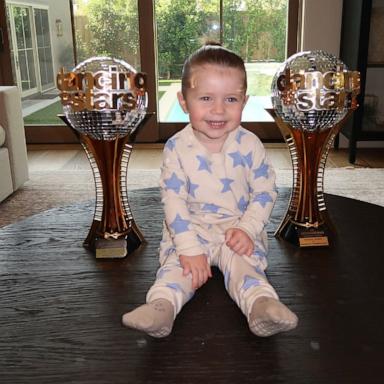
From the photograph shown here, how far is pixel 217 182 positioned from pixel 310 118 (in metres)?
0.22

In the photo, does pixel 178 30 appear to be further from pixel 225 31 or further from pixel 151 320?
pixel 151 320

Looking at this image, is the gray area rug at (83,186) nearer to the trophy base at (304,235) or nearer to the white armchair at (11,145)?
the white armchair at (11,145)

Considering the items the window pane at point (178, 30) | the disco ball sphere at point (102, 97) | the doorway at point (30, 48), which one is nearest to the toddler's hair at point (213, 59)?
the disco ball sphere at point (102, 97)

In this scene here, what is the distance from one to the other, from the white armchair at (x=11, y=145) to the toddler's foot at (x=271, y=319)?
1.87 meters

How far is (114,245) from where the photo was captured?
0.95 m

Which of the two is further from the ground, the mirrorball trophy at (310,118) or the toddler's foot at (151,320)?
the mirrorball trophy at (310,118)

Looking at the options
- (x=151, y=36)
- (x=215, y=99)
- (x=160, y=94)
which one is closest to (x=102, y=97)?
(x=215, y=99)

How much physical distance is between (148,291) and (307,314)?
248mm

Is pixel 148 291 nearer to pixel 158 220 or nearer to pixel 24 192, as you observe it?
pixel 158 220

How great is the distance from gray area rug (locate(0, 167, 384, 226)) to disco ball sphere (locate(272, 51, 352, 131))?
4.65ft

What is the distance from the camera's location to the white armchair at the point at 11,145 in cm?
231

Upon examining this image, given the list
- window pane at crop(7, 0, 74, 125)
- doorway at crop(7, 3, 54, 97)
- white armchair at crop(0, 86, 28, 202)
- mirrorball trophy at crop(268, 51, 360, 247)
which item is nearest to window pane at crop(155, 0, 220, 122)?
window pane at crop(7, 0, 74, 125)

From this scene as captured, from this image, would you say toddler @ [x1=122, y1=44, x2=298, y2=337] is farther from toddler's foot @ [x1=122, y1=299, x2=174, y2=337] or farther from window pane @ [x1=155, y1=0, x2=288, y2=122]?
window pane @ [x1=155, y1=0, x2=288, y2=122]

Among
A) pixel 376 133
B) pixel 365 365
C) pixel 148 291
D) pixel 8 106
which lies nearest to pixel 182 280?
pixel 148 291
